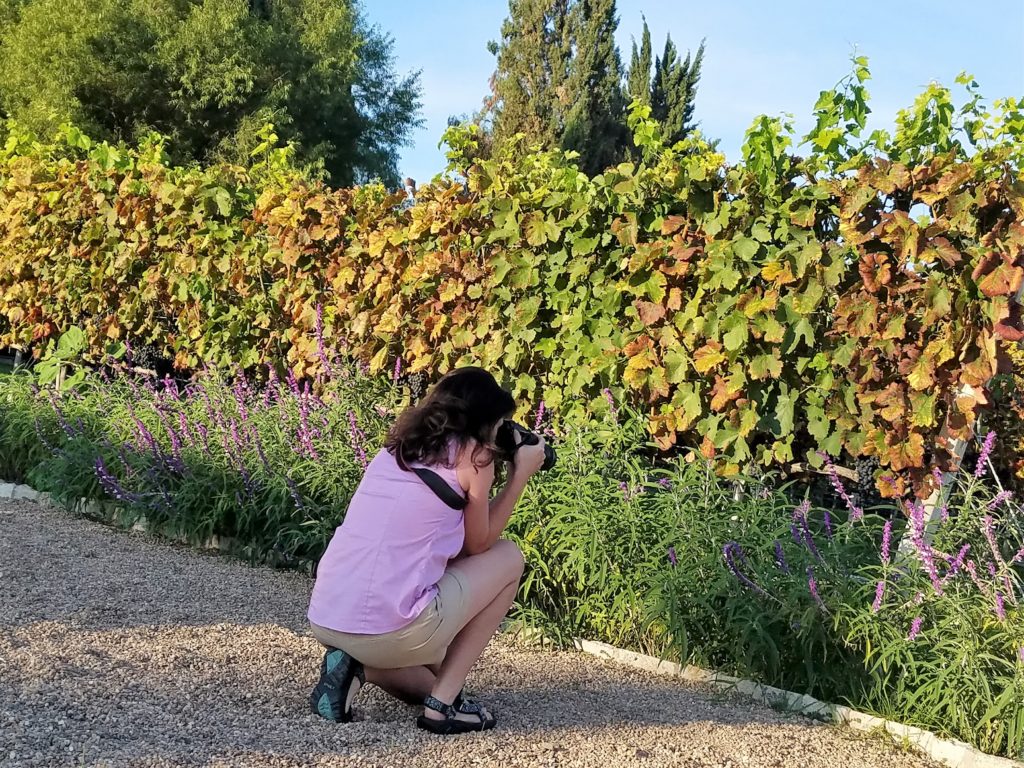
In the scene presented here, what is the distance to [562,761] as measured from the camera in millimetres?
2777

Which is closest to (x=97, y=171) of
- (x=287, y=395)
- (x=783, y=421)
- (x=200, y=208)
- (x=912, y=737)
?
(x=200, y=208)

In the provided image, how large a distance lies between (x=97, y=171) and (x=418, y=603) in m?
6.46

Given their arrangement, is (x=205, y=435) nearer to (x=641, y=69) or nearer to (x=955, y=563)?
(x=955, y=563)

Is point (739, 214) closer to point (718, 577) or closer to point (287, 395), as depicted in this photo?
point (718, 577)

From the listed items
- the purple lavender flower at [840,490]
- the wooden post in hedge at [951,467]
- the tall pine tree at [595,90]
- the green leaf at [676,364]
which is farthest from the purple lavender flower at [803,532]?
the tall pine tree at [595,90]

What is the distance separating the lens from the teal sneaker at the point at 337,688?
2926mm

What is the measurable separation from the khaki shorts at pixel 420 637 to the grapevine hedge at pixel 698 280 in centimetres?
203

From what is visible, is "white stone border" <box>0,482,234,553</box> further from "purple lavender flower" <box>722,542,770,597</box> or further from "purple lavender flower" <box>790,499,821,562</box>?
"purple lavender flower" <box>790,499,821,562</box>

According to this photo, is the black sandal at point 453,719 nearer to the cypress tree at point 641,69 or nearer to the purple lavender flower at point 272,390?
the purple lavender flower at point 272,390

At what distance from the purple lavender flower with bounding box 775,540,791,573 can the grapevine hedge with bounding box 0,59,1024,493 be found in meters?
1.00

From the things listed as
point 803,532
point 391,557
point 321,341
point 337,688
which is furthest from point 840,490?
point 321,341

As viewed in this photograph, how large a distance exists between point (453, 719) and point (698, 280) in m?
2.67

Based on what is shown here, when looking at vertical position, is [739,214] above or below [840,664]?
above

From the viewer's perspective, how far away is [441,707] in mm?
2932
